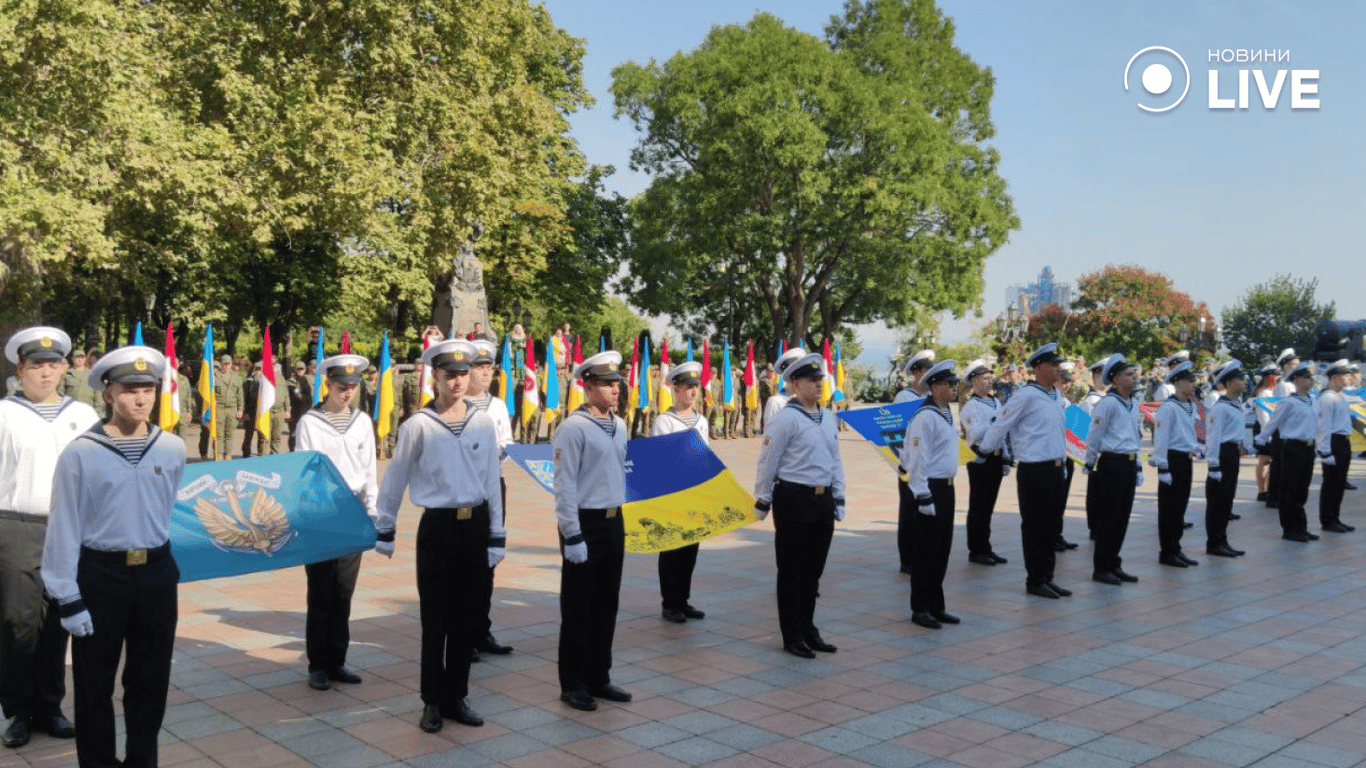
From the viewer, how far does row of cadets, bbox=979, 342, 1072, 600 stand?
1065 centimetres

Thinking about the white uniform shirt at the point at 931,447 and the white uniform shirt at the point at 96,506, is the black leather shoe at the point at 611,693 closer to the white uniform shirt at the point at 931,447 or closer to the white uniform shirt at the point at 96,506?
the white uniform shirt at the point at 96,506

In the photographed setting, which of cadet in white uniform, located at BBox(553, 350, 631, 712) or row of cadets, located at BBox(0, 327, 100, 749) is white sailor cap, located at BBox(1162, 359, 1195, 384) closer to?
cadet in white uniform, located at BBox(553, 350, 631, 712)

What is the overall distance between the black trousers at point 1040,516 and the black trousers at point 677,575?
3197 mm

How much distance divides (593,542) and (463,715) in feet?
4.10

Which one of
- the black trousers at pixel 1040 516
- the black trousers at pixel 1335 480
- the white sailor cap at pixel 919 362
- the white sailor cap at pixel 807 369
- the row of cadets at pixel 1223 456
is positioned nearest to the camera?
the white sailor cap at pixel 807 369

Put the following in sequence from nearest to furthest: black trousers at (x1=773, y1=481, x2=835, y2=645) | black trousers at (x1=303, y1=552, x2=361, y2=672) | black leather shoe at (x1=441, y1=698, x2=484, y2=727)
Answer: black leather shoe at (x1=441, y1=698, x2=484, y2=727) → black trousers at (x1=303, y1=552, x2=361, y2=672) → black trousers at (x1=773, y1=481, x2=835, y2=645)

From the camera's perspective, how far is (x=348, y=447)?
298 inches

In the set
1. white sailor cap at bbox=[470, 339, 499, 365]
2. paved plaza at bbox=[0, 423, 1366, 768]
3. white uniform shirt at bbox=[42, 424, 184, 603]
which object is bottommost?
paved plaza at bbox=[0, 423, 1366, 768]

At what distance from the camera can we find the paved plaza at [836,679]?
626cm

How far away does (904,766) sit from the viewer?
602cm

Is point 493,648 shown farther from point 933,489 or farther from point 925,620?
point 933,489

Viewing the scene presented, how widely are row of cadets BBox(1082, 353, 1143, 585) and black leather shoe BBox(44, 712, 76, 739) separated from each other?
8721mm

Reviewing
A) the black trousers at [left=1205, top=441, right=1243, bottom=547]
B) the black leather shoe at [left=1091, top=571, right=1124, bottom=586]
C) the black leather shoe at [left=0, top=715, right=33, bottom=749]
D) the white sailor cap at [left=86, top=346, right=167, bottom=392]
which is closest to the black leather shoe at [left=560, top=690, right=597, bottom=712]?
the black leather shoe at [left=0, top=715, right=33, bottom=749]

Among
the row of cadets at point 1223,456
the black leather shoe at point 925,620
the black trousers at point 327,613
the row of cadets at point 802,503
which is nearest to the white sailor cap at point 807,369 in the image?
the row of cadets at point 802,503
